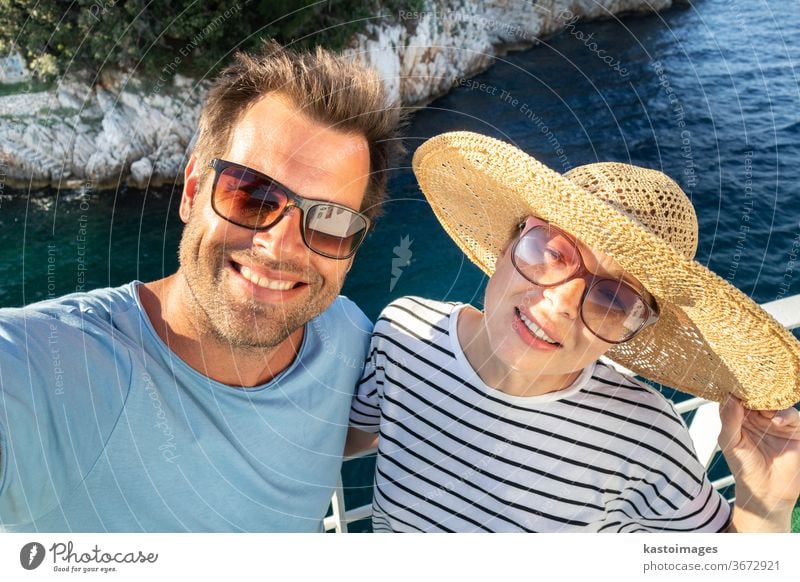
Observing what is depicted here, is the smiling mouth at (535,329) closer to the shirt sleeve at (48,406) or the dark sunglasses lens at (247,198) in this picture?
the dark sunglasses lens at (247,198)

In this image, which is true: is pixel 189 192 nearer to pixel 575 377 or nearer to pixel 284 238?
pixel 284 238

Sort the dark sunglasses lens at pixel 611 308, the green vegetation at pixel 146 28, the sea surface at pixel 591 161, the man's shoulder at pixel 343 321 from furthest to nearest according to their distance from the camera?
the sea surface at pixel 591 161, the green vegetation at pixel 146 28, the man's shoulder at pixel 343 321, the dark sunglasses lens at pixel 611 308

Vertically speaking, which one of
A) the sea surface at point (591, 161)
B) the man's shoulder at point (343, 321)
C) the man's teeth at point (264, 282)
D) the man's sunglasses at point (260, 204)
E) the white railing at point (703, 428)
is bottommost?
the sea surface at point (591, 161)

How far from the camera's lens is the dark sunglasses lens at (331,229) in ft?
2.10

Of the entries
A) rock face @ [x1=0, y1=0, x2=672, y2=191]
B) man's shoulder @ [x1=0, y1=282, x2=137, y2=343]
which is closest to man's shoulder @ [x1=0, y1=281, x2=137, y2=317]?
man's shoulder @ [x1=0, y1=282, x2=137, y2=343]

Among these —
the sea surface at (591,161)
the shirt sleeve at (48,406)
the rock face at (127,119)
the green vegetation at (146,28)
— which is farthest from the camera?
the rock face at (127,119)

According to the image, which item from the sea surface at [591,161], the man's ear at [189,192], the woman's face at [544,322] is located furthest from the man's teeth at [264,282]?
the sea surface at [591,161]

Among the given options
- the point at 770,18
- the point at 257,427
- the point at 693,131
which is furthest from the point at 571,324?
the point at 770,18

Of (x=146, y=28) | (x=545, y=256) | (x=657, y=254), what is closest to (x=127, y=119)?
(x=146, y=28)

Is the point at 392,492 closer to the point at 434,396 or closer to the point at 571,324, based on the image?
the point at 434,396

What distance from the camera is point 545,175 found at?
575 millimetres

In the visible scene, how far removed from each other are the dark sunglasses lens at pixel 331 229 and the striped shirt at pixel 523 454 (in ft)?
0.51

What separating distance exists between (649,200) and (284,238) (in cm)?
40

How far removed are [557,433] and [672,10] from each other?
11245 mm
